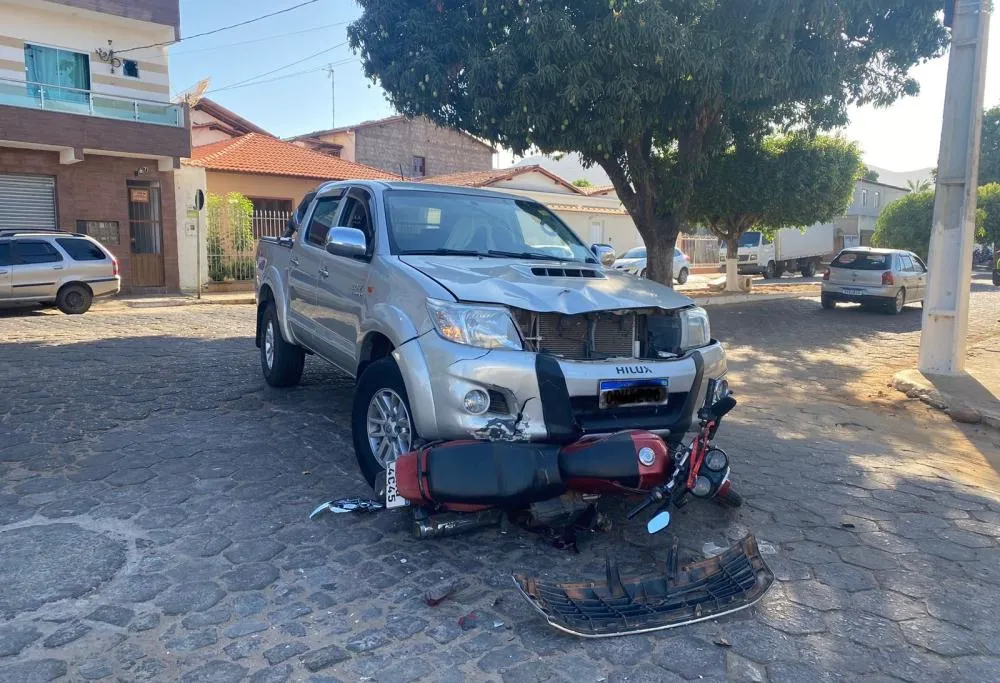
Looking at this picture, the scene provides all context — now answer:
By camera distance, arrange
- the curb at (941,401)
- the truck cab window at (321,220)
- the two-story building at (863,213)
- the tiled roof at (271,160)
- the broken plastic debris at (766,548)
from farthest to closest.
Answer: the two-story building at (863,213) < the tiled roof at (271,160) < the curb at (941,401) < the truck cab window at (321,220) < the broken plastic debris at (766,548)

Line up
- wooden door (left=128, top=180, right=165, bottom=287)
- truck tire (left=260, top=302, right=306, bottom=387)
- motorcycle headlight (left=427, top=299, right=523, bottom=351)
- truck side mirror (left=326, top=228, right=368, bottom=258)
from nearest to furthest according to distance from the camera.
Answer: motorcycle headlight (left=427, top=299, right=523, bottom=351) < truck side mirror (left=326, top=228, right=368, bottom=258) < truck tire (left=260, top=302, right=306, bottom=387) < wooden door (left=128, top=180, right=165, bottom=287)

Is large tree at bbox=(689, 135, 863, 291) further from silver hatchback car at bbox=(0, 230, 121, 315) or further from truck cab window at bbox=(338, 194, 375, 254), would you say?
truck cab window at bbox=(338, 194, 375, 254)

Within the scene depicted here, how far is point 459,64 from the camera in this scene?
472 inches

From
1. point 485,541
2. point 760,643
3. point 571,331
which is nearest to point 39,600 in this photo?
point 485,541

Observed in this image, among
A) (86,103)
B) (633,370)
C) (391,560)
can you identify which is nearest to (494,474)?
(391,560)

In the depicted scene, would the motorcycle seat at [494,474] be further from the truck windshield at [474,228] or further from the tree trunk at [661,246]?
the tree trunk at [661,246]

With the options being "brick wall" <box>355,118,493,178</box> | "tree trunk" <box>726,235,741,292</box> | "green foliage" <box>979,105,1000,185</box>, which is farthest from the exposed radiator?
"green foliage" <box>979,105,1000,185</box>

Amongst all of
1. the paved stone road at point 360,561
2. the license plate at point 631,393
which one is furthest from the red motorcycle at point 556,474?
the paved stone road at point 360,561

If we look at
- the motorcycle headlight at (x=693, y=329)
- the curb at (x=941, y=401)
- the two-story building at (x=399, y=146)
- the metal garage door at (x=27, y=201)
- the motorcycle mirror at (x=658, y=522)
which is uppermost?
the two-story building at (x=399, y=146)

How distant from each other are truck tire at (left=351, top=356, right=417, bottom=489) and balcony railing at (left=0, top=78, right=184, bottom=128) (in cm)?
1723

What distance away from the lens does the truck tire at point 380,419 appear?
4.13 metres

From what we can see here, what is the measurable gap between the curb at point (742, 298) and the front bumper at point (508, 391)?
14.6 m

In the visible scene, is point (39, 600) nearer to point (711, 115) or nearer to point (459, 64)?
point (459, 64)

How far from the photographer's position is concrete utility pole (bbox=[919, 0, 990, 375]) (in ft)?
28.4
